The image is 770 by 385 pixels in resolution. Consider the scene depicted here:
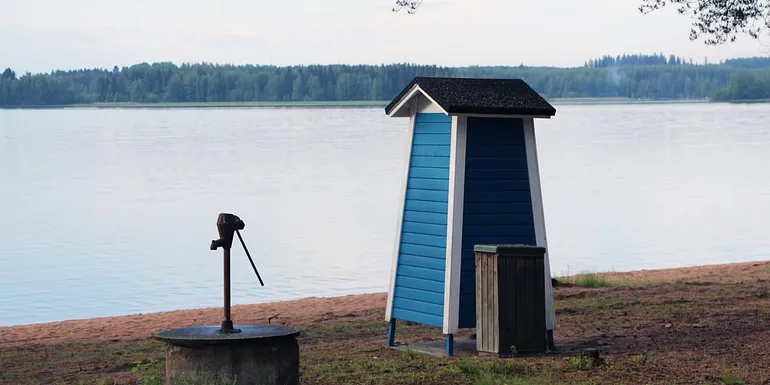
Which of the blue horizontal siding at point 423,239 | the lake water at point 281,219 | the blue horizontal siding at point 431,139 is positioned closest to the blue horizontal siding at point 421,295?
the blue horizontal siding at point 423,239

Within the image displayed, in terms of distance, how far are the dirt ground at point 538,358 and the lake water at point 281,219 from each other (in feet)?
21.2

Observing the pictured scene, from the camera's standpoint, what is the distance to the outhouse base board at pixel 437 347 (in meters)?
12.1

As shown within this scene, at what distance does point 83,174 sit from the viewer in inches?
2746

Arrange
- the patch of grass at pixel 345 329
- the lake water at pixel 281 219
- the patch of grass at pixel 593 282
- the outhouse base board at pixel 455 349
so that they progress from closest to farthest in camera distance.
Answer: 1. the outhouse base board at pixel 455 349
2. the patch of grass at pixel 345 329
3. the patch of grass at pixel 593 282
4. the lake water at pixel 281 219

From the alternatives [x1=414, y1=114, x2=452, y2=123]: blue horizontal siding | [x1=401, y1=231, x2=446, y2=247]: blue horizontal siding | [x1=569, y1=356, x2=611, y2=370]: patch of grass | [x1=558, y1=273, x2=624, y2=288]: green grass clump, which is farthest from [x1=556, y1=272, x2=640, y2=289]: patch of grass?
[x1=569, y1=356, x2=611, y2=370]: patch of grass

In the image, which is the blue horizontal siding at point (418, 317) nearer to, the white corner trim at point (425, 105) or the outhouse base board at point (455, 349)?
the outhouse base board at point (455, 349)

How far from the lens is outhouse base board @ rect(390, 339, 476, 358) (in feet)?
39.7

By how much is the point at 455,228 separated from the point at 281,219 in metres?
30.6

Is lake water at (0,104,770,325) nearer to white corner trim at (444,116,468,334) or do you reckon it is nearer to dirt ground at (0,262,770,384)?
dirt ground at (0,262,770,384)

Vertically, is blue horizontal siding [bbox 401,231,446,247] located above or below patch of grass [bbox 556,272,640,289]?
above

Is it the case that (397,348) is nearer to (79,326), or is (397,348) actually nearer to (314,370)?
(314,370)

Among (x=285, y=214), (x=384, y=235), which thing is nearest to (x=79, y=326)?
(x=384, y=235)

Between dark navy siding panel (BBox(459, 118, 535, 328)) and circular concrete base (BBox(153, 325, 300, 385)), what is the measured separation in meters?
2.91

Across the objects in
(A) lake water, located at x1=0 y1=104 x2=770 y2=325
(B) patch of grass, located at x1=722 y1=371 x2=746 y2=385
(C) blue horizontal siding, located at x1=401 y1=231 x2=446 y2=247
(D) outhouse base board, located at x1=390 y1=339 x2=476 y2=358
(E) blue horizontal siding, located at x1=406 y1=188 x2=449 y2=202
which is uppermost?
(E) blue horizontal siding, located at x1=406 y1=188 x2=449 y2=202
